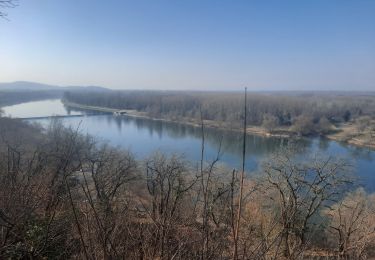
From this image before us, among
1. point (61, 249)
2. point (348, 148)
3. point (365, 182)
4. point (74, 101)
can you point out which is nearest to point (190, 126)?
point (348, 148)

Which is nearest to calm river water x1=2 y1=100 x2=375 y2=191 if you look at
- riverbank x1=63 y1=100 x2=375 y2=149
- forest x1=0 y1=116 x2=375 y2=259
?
riverbank x1=63 y1=100 x2=375 y2=149

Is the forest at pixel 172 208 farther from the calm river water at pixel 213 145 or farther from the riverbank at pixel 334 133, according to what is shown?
the riverbank at pixel 334 133

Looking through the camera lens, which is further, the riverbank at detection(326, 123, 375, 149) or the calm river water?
the riverbank at detection(326, 123, 375, 149)

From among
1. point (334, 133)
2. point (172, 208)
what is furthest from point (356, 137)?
point (172, 208)

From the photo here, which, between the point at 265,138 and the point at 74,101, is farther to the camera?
the point at 74,101

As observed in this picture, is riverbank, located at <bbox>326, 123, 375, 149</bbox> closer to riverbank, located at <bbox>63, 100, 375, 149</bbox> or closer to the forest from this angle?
riverbank, located at <bbox>63, 100, 375, 149</bbox>

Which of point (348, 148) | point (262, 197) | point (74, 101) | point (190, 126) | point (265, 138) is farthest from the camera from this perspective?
point (74, 101)

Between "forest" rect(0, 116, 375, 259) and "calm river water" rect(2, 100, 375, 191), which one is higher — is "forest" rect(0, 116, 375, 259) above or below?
above

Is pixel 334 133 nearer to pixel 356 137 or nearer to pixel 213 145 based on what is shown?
pixel 356 137

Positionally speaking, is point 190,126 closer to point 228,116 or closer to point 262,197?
point 228,116
